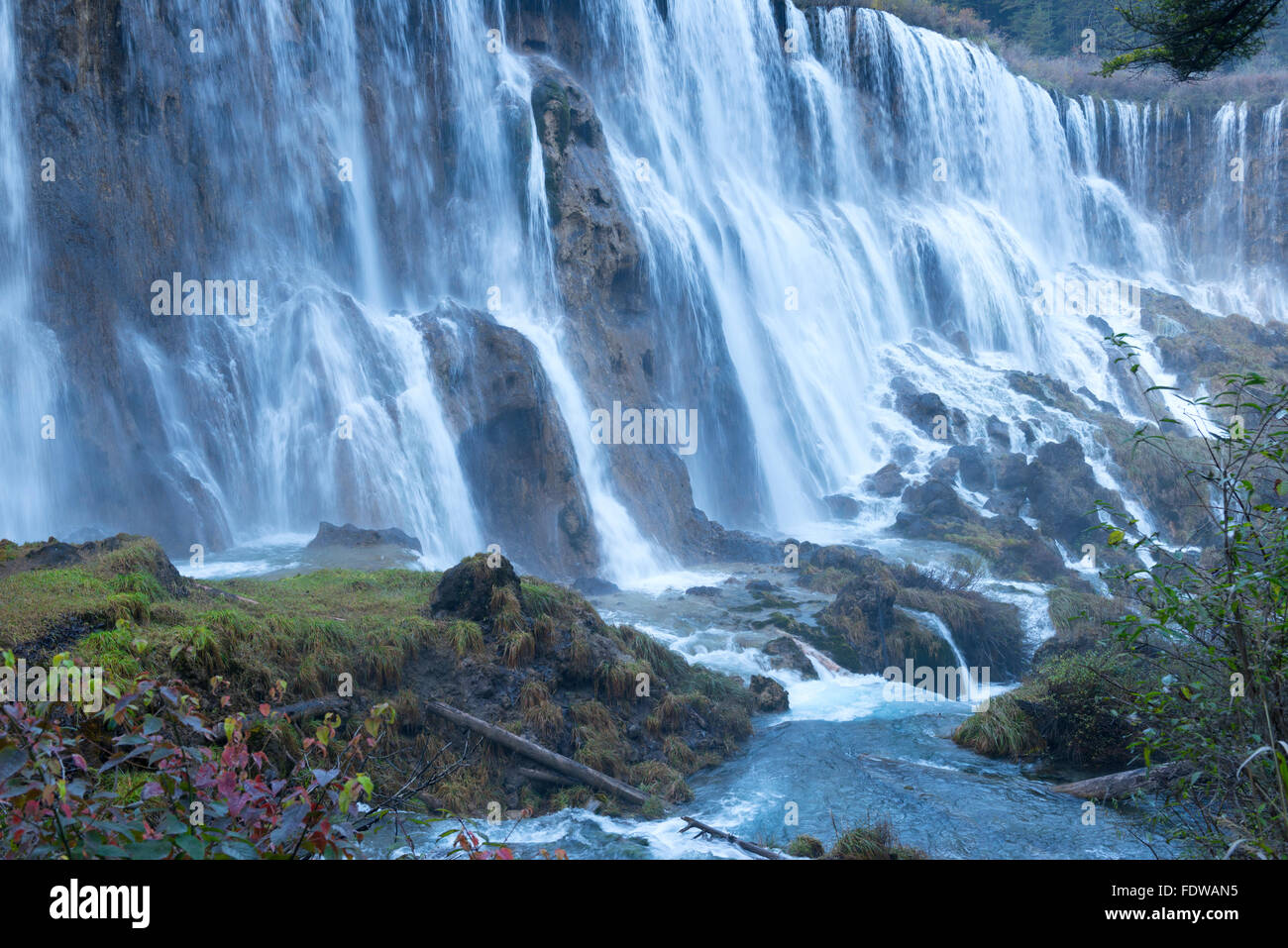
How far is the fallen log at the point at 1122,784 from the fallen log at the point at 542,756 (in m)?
4.59

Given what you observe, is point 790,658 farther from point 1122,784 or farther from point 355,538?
point 355,538

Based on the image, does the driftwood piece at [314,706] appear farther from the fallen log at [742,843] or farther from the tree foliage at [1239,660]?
the tree foliage at [1239,660]

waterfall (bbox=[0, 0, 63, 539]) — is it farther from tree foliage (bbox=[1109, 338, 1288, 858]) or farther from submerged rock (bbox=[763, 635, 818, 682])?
tree foliage (bbox=[1109, 338, 1288, 858])

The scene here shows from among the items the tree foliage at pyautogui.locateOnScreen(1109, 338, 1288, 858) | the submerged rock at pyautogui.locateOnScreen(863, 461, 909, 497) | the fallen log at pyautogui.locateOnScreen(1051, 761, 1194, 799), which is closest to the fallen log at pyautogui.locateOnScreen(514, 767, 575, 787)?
the fallen log at pyautogui.locateOnScreen(1051, 761, 1194, 799)

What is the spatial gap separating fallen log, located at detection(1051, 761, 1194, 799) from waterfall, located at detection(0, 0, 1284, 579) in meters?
13.0

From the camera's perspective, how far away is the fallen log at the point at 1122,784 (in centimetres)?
838

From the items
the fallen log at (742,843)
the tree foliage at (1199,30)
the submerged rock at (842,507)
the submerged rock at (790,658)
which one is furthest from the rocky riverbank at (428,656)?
the submerged rock at (842,507)

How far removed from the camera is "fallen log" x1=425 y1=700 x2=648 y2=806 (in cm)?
916

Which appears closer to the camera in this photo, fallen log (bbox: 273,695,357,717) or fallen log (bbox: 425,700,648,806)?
fallen log (bbox: 273,695,357,717)

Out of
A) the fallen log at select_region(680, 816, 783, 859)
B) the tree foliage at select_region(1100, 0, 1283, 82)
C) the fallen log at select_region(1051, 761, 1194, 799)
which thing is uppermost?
the tree foliage at select_region(1100, 0, 1283, 82)

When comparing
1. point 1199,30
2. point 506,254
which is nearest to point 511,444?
point 506,254

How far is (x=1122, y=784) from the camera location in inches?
357

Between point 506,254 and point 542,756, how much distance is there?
19.4m
